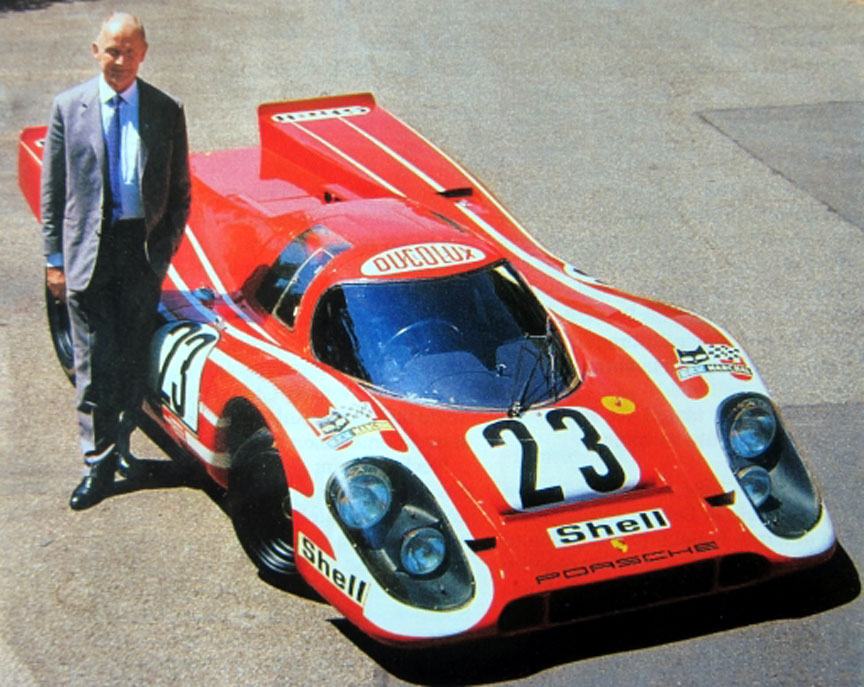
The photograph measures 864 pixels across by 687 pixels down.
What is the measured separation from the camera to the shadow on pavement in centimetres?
413

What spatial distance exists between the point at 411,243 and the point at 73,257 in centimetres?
139

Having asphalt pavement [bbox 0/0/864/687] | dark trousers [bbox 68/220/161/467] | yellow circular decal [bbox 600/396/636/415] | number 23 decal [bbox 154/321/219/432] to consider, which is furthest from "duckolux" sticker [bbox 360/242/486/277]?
asphalt pavement [bbox 0/0/864/687]

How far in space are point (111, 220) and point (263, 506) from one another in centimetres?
141

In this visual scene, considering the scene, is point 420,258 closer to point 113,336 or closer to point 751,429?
point 113,336

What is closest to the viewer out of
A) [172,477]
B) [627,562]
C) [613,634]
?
[627,562]

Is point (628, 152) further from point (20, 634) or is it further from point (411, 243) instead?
point (20, 634)

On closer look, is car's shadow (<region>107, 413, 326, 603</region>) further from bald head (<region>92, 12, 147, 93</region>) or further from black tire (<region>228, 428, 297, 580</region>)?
bald head (<region>92, 12, 147, 93</region>)

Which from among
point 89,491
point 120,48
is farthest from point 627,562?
point 120,48

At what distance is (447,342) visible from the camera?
15.7 feet

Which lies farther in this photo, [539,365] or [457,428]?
[539,365]

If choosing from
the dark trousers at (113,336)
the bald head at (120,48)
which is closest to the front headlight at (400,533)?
the dark trousers at (113,336)

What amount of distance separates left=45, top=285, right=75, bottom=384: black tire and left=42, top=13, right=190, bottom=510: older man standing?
3.10ft

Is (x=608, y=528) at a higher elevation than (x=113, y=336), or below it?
higher

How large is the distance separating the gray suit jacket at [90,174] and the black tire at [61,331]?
42.7 inches
